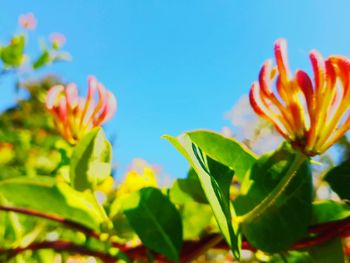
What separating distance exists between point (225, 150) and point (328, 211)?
0.35 ft

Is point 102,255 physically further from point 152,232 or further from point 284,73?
point 284,73

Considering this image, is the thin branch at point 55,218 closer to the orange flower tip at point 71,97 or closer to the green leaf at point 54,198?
the green leaf at point 54,198

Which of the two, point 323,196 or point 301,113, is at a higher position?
point 301,113

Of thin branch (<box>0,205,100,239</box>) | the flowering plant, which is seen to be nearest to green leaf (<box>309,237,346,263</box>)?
the flowering plant

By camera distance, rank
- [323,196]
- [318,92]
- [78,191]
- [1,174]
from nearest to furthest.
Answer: [318,92] → [78,191] → [323,196] → [1,174]

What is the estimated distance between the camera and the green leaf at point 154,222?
455mm

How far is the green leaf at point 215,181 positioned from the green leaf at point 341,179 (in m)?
0.09

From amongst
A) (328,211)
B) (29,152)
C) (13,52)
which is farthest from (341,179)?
(13,52)

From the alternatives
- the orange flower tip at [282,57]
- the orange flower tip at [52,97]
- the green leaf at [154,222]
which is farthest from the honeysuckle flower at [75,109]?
the orange flower tip at [282,57]

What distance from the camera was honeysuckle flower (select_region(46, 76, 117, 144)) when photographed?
54cm

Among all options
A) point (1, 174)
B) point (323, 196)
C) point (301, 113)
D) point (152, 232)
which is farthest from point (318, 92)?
point (1, 174)

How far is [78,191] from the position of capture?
476mm

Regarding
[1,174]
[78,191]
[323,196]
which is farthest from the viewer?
[1,174]

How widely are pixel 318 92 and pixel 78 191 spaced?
239 mm
